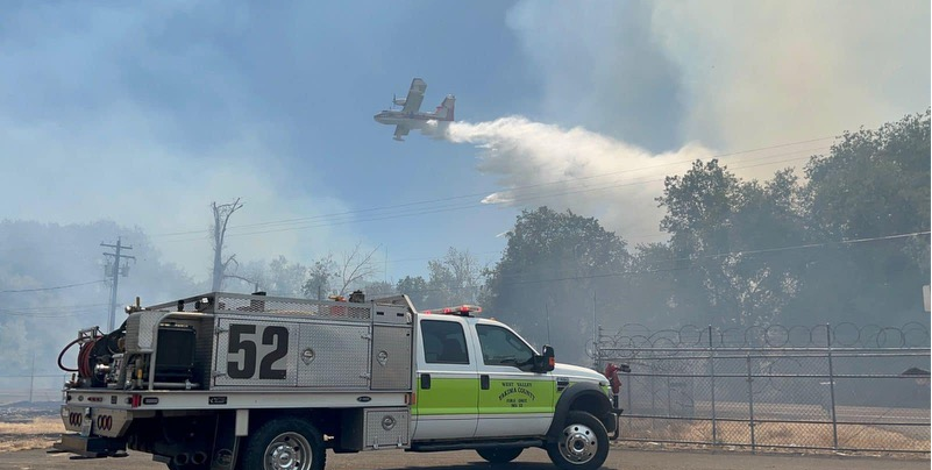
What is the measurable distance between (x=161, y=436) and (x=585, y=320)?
52.8 m

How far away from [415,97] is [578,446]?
41605mm

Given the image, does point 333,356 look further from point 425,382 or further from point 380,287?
point 380,287

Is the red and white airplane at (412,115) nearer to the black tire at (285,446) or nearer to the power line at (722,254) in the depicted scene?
the power line at (722,254)

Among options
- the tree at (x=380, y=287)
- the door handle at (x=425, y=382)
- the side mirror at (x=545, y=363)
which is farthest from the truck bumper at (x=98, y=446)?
the tree at (x=380, y=287)


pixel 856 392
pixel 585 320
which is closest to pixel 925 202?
pixel 856 392

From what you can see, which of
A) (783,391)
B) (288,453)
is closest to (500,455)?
(288,453)

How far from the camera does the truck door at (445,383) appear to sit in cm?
1007

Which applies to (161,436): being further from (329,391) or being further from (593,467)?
(593,467)

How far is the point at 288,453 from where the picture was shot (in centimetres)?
908

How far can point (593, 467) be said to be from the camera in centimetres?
1118

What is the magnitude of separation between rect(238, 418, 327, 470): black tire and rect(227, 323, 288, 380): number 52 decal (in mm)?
571

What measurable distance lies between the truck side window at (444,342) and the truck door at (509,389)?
29 centimetres

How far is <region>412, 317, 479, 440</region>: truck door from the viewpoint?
10.1 m

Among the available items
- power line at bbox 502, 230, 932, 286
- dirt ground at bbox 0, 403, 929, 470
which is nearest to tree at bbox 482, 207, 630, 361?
power line at bbox 502, 230, 932, 286
